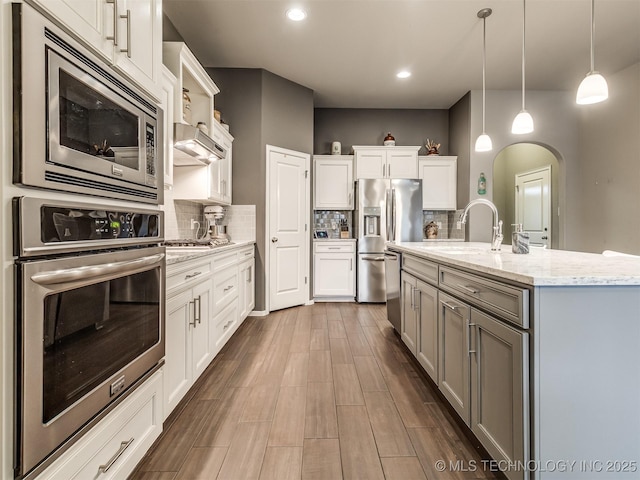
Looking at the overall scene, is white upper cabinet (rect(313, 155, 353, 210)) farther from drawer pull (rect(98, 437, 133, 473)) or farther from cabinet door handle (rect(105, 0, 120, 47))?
drawer pull (rect(98, 437, 133, 473))

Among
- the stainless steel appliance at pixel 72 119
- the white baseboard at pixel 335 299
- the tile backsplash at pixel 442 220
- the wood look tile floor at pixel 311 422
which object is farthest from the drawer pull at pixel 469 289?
the tile backsplash at pixel 442 220

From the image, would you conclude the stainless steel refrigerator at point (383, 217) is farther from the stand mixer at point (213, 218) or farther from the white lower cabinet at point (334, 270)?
the stand mixer at point (213, 218)

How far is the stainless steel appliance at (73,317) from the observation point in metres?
0.80

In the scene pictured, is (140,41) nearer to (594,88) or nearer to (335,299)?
(594,88)

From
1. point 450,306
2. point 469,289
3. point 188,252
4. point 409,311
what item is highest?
point 188,252

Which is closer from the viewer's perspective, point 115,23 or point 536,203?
point 115,23

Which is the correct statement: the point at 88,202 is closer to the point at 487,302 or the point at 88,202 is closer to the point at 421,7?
the point at 487,302

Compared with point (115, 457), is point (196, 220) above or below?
above

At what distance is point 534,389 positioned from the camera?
1.12 m

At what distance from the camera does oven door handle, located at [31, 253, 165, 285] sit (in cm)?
85

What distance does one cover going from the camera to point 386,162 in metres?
5.04

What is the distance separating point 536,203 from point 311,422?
5778 mm

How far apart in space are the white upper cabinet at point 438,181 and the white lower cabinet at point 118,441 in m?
4.54

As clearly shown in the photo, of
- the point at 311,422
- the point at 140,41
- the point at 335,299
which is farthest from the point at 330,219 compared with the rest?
the point at 140,41
